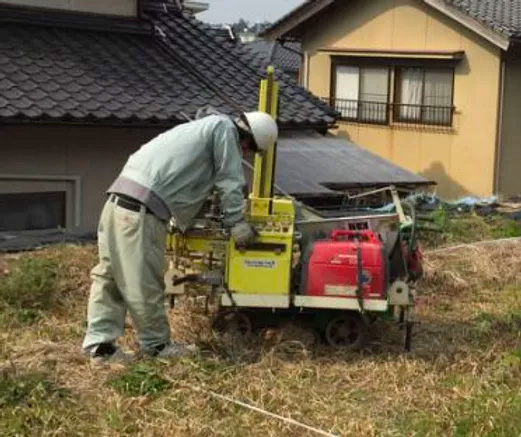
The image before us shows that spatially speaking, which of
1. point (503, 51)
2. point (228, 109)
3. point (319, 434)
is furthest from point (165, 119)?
point (503, 51)

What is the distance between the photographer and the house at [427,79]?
1814 centimetres

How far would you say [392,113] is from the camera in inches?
785

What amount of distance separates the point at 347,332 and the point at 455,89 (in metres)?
13.2

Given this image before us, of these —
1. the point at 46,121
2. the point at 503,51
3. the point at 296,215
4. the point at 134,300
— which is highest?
the point at 503,51

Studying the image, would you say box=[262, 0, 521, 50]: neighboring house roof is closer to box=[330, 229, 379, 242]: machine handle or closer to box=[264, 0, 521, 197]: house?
box=[264, 0, 521, 197]: house

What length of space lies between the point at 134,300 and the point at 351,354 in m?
1.50

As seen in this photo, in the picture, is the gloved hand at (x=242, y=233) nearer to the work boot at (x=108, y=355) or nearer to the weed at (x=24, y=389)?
the work boot at (x=108, y=355)

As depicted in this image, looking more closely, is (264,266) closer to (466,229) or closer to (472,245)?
(472,245)

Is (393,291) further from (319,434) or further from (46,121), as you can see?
(46,121)

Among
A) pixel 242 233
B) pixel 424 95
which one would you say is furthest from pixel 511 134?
pixel 242 233

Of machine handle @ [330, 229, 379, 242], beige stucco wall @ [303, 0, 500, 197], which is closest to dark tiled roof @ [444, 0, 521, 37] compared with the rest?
beige stucco wall @ [303, 0, 500, 197]

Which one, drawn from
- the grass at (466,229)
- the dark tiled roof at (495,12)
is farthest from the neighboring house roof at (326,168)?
the dark tiled roof at (495,12)

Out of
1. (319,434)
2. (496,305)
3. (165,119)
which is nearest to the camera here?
(319,434)

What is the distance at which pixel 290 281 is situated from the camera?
612 centimetres
